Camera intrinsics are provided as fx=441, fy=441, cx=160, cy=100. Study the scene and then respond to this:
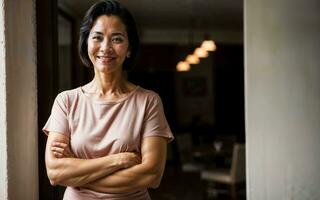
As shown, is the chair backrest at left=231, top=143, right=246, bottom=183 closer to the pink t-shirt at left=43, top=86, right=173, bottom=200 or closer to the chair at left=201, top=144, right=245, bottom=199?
the chair at left=201, top=144, right=245, bottom=199

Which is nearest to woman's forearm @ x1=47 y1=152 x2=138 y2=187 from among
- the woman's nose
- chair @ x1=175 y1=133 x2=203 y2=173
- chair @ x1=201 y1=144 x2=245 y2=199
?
the woman's nose

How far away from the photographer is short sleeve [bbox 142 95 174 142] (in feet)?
5.09

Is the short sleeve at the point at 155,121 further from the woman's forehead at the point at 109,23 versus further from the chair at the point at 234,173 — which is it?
the chair at the point at 234,173

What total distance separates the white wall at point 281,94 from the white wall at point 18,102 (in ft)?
4.44

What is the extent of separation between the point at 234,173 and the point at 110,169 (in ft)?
14.2

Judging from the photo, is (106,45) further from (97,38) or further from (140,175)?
(140,175)

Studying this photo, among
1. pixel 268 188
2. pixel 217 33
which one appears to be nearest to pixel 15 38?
pixel 268 188

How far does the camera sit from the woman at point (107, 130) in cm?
151

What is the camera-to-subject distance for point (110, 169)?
1.49 metres

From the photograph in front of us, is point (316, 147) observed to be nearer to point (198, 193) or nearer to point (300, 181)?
point (300, 181)

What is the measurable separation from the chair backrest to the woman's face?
405cm

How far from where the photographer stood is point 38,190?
2693 millimetres

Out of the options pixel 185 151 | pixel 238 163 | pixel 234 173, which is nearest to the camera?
pixel 238 163

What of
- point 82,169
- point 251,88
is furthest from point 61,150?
point 251,88
